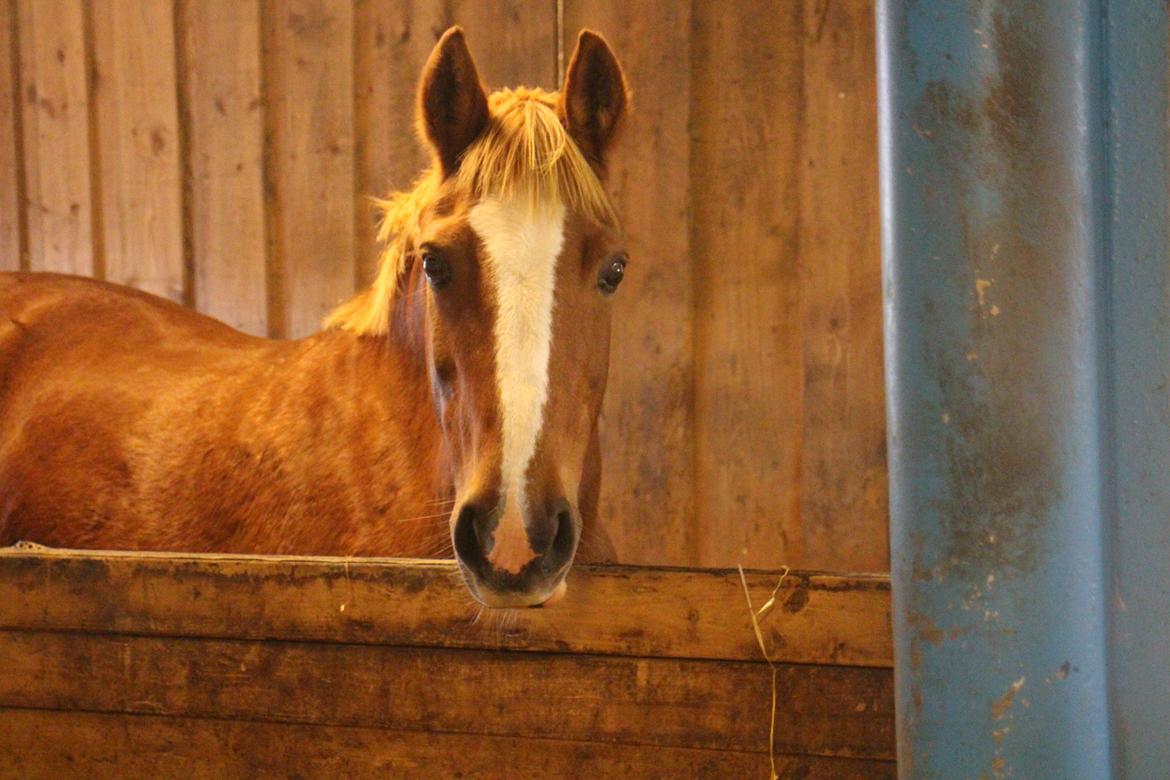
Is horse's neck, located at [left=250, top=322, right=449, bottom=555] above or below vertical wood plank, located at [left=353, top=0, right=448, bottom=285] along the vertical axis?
below

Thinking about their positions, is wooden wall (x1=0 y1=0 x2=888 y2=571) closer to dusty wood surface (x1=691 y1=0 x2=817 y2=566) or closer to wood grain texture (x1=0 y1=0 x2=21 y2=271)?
dusty wood surface (x1=691 y1=0 x2=817 y2=566)

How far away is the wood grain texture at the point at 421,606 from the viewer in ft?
4.38

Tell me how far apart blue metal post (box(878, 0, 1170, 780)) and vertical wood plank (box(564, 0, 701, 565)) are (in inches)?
74.9

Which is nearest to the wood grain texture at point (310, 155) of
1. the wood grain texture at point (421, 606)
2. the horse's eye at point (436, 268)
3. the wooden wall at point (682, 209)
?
the wooden wall at point (682, 209)

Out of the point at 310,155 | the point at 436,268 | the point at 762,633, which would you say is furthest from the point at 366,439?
the point at 310,155

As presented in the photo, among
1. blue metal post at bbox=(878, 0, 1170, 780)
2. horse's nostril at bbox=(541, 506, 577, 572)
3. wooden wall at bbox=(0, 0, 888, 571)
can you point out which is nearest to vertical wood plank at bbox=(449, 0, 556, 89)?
wooden wall at bbox=(0, 0, 888, 571)

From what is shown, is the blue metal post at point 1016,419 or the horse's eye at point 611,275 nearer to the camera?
the blue metal post at point 1016,419

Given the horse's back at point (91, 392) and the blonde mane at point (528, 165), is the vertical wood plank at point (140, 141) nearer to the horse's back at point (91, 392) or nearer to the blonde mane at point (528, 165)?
the horse's back at point (91, 392)

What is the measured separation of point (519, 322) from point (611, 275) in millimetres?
279

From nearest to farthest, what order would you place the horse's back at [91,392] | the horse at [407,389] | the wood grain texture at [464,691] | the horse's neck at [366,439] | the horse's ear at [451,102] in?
the wood grain texture at [464,691] < the horse at [407,389] < the horse's ear at [451,102] < the horse's neck at [366,439] < the horse's back at [91,392]

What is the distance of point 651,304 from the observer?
9.96 ft

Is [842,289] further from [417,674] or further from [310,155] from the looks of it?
[417,674]

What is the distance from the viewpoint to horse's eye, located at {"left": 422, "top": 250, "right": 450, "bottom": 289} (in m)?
1.65

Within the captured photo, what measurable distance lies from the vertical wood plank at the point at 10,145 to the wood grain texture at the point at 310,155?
97 centimetres
